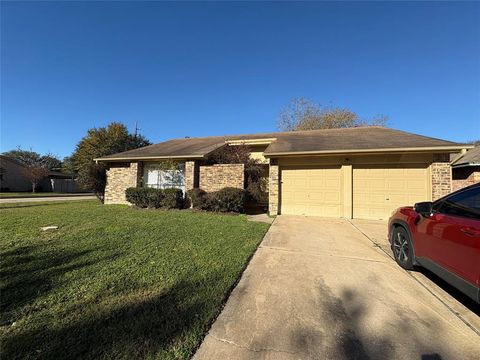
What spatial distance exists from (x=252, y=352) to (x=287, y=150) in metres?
8.89

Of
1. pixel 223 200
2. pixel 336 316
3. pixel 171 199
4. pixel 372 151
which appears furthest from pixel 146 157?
pixel 336 316

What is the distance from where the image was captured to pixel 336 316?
316 cm

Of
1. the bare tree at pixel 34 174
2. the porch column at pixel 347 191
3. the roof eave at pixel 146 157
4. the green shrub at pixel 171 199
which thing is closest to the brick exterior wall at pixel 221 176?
the roof eave at pixel 146 157

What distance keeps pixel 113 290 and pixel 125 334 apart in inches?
43.2

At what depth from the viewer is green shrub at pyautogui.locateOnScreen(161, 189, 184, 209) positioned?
12.1 meters

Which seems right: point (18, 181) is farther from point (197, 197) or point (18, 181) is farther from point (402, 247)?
point (402, 247)

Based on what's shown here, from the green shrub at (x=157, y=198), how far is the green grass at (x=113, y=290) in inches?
209

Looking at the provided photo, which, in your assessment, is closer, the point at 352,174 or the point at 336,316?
the point at 336,316

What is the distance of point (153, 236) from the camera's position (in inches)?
259

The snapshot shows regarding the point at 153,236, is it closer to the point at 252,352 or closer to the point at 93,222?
the point at 93,222

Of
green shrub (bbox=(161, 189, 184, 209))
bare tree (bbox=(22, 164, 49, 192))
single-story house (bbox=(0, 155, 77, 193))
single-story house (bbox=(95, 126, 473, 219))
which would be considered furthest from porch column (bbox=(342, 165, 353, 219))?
single-story house (bbox=(0, 155, 77, 193))

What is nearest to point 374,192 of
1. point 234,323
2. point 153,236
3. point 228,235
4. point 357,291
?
point 228,235

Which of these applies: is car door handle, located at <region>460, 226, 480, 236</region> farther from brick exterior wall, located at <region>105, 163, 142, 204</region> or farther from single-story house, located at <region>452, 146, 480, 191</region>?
brick exterior wall, located at <region>105, 163, 142, 204</region>

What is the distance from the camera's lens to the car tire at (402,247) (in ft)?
15.2
